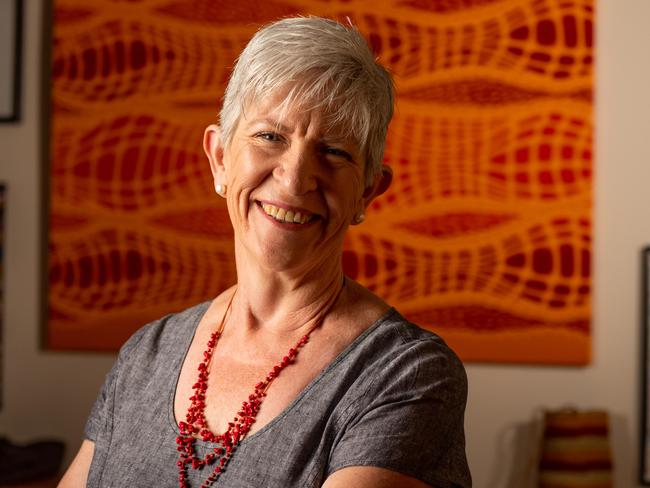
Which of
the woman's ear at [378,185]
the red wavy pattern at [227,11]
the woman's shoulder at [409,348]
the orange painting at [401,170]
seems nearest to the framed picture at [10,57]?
the orange painting at [401,170]

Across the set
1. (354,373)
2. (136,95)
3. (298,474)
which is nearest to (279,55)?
(354,373)

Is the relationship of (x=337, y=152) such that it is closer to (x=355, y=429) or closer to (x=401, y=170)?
(x=355, y=429)

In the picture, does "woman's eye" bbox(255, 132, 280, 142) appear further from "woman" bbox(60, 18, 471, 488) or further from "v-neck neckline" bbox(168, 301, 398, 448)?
"v-neck neckline" bbox(168, 301, 398, 448)

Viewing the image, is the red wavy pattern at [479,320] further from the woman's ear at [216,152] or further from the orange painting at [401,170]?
the woman's ear at [216,152]

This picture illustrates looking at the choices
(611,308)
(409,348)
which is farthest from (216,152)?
(611,308)

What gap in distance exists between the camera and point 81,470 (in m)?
1.31

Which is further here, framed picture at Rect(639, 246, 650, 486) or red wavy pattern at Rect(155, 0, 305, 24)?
red wavy pattern at Rect(155, 0, 305, 24)

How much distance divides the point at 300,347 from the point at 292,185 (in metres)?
0.23

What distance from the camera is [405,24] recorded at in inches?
114

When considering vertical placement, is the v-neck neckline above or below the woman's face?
below

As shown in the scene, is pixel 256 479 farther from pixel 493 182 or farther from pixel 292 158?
pixel 493 182

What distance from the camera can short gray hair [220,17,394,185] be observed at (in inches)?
43.9

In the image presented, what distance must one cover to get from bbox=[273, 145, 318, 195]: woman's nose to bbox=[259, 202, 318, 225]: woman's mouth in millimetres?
31

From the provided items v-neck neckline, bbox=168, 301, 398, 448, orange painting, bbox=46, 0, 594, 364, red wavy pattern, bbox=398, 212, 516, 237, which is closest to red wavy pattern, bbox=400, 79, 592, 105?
orange painting, bbox=46, 0, 594, 364
